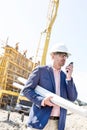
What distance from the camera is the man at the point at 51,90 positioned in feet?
10.6

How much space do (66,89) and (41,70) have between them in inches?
13.3

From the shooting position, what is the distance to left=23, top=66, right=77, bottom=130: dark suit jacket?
3.24 meters

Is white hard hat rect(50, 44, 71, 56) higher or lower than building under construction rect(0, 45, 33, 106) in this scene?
lower

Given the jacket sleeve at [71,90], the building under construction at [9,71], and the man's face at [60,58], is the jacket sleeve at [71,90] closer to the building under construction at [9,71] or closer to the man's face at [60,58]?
the man's face at [60,58]

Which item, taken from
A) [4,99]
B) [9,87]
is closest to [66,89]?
[4,99]

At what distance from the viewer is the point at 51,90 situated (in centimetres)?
338

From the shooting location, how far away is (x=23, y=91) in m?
3.40

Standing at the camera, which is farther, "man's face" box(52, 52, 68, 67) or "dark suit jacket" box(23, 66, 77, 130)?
"man's face" box(52, 52, 68, 67)

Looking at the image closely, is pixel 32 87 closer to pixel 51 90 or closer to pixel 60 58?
pixel 51 90

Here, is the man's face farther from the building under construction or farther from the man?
the building under construction

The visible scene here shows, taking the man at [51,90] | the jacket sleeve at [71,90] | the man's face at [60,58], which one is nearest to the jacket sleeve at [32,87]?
the man at [51,90]

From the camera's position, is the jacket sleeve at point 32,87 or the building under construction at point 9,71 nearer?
the jacket sleeve at point 32,87

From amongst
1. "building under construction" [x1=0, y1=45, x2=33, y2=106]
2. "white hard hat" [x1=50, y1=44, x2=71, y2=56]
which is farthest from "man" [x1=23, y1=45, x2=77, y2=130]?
"building under construction" [x1=0, y1=45, x2=33, y2=106]

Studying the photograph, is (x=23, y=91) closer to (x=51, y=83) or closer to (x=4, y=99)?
(x=51, y=83)
